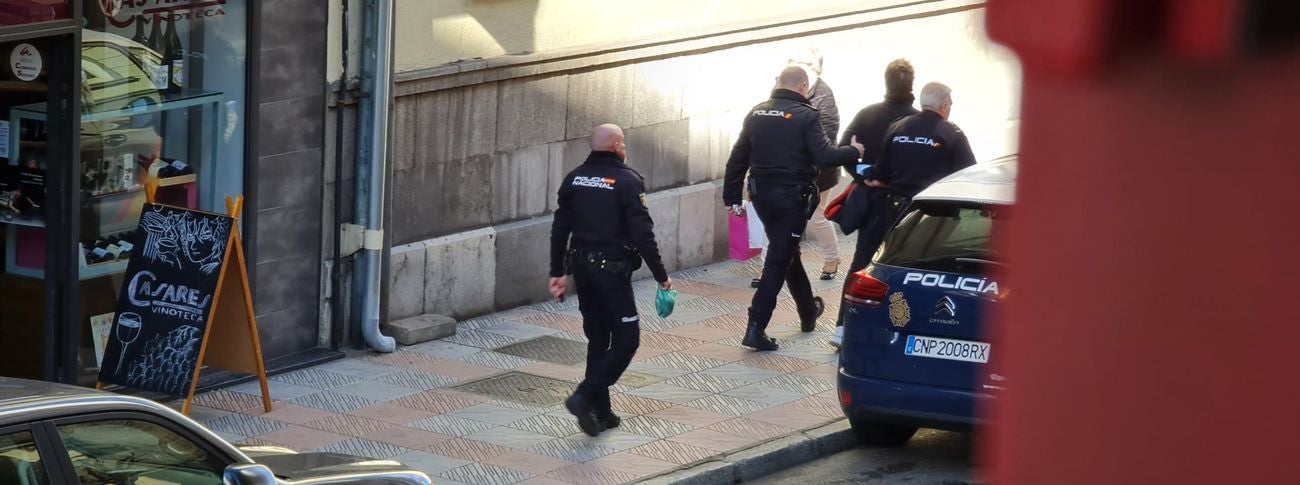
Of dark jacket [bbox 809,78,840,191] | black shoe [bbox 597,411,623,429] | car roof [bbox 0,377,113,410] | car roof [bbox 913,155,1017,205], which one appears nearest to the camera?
car roof [bbox 0,377,113,410]

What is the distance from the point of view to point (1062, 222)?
118cm

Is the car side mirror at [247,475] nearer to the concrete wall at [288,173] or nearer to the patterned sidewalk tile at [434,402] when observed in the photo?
the patterned sidewalk tile at [434,402]

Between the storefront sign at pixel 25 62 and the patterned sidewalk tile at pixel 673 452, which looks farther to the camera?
the storefront sign at pixel 25 62

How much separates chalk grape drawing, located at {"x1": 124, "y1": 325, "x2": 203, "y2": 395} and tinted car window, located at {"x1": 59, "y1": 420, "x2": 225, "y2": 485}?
4013mm

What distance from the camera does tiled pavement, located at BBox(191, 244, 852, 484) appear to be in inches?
360

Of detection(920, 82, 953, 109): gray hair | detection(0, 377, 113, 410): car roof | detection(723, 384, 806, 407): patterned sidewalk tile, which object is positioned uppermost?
detection(920, 82, 953, 109): gray hair

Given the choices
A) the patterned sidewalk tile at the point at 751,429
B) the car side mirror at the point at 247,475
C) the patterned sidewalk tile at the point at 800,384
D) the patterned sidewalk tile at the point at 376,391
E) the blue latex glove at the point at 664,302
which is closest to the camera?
the car side mirror at the point at 247,475

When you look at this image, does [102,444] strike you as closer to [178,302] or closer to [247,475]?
[247,475]

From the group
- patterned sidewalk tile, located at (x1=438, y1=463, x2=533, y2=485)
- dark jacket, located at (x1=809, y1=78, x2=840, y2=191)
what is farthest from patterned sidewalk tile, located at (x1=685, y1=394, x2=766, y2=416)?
dark jacket, located at (x1=809, y1=78, x2=840, y2=191)

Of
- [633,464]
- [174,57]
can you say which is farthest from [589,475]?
[174,57]

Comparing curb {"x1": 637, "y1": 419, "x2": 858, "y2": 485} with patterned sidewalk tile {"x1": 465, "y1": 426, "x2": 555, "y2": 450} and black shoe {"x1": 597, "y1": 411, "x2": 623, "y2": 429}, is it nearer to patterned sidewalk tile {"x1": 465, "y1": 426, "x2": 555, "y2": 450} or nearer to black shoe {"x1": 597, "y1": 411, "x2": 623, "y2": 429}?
black shoe {"x1": 597, "y1": 411, "x2": 623, "y2": 429}

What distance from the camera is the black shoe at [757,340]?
11.8 metres

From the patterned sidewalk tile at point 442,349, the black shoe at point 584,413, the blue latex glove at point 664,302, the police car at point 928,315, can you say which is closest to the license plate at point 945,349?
the police car at point 928,315

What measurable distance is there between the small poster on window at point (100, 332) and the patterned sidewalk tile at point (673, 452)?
10.4 feet
